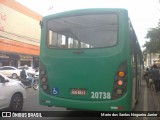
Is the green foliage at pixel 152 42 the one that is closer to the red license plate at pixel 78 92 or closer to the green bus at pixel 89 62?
the green bus at pixel 89 62

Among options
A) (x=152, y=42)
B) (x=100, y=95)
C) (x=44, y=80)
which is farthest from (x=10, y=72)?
(x=100, y=95)

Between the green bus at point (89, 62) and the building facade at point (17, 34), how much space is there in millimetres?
30856

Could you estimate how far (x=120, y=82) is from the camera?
693cm

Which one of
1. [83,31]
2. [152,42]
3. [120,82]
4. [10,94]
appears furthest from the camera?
[152,42]

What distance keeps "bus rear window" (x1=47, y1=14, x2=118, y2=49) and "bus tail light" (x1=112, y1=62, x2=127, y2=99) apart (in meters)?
0.64

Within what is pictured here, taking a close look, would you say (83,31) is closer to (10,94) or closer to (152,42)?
(10,94)

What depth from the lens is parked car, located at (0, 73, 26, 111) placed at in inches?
335

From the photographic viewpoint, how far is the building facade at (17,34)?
38.6 metres

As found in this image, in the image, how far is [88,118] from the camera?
8.49 m

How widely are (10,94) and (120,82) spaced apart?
3.70m

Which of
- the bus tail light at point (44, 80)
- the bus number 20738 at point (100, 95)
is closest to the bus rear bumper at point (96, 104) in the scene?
the bus number 20738 at point (100, 95)

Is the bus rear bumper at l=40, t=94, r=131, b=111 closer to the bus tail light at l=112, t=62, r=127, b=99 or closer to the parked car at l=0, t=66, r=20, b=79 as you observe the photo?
the bus tail light at l=112, t=62, r=127, b=99

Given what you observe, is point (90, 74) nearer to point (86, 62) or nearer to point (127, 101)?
point (86, 62)

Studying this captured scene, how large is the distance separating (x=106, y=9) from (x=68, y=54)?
58.4 inches
